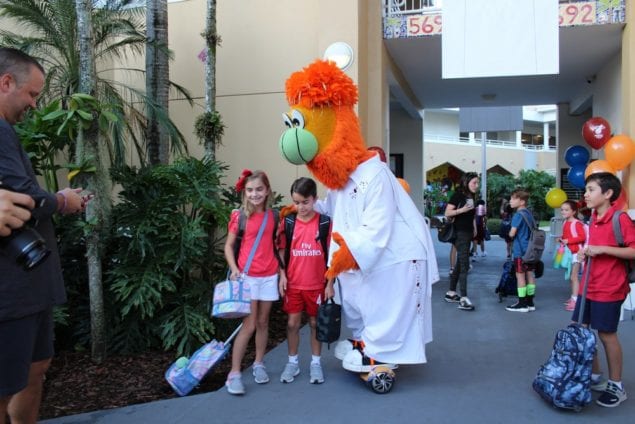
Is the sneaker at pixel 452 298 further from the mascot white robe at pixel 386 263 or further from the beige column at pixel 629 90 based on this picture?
the mascot white robe at pixel 386 263

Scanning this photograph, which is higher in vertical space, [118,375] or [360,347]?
[360,347]

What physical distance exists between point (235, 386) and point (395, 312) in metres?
1.29

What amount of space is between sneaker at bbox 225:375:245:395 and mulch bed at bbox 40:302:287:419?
1.67ft

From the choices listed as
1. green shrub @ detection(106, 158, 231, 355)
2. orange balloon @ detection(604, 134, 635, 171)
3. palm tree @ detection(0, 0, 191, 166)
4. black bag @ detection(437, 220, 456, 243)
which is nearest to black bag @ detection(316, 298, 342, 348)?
green shrub @ detection(106, 158, 231, 355)

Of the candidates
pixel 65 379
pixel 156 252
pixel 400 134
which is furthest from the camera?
pixel 400 134

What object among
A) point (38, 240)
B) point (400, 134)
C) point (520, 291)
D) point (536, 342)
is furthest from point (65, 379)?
point (400, 134)

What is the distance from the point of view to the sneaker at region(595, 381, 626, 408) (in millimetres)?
3621

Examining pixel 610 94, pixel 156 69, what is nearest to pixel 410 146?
pixel 610 94

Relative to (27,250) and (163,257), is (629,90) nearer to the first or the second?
(163,257)

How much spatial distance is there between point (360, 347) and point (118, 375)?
2.15m

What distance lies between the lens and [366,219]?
386 centimetres

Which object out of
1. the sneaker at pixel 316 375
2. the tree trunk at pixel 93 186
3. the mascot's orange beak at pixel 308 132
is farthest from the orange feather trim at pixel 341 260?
the tree trunk at pixel 93 186

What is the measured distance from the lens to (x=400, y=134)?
14.8 meters

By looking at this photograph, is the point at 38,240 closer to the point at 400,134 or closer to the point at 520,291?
the point at 520,291
